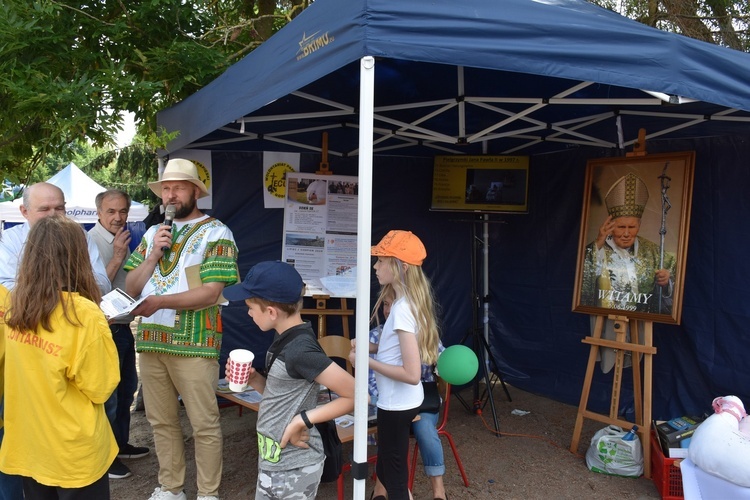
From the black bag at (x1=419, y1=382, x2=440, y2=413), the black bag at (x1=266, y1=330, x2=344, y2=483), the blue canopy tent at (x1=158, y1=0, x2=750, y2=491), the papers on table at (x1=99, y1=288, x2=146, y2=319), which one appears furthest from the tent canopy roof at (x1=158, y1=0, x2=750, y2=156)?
the black bag at (x1=419, y1=382, x2=440, y2=413)

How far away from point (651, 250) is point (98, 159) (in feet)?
49.9

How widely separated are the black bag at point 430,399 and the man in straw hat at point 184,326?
1082 mm

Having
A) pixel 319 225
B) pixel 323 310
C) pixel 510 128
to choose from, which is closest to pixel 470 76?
pixel 510 128

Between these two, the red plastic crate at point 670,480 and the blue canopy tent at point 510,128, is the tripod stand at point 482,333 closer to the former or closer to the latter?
the blue canopy tent at point 510,128

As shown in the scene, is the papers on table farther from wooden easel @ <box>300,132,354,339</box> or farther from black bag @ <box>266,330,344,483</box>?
wooden easel @ <box>300,132,354,339</box>

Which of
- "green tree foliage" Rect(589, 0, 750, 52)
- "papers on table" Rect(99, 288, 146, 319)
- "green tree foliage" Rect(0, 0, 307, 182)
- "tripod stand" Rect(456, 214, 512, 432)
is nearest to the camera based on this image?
"papers on table" Rect(99, 288, 146, 319)

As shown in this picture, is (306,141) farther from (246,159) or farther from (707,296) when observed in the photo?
(707,296)

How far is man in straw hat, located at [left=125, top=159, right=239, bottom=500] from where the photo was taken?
2979 millimetres

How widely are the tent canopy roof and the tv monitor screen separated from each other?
35cm

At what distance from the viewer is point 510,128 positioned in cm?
451

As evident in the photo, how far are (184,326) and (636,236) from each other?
9.28 feet

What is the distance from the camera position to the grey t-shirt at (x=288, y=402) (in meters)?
2.02

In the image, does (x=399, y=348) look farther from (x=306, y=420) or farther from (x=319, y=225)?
(x=319, y=225)

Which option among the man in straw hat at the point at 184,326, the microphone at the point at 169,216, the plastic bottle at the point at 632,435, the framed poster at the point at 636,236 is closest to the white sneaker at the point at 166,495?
the man in straw hat at the point at 184,326
